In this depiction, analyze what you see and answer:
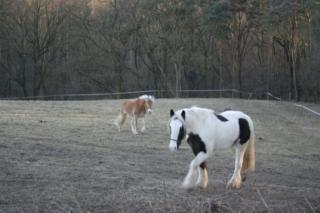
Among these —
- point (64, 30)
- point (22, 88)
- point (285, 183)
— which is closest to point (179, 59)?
point (64, 30)

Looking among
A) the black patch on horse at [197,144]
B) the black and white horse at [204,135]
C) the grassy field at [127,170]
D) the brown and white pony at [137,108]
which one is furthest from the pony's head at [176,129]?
the brown and white pony at [137,108]

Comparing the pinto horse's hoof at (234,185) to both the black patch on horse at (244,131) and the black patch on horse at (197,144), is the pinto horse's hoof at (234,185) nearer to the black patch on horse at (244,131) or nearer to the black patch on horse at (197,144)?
the black patch on horse at (244,131)

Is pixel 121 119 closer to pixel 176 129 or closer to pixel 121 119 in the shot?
pixel 121 119

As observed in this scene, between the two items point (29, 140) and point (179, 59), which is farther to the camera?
point (179, 59)

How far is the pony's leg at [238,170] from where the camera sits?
30.6ft

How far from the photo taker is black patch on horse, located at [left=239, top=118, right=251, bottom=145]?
9.55 meters

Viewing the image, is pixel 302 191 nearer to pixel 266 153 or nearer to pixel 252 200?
pixel 252 200

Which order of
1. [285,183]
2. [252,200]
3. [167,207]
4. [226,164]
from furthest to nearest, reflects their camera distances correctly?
[226,164] → [285,183] → [252,200] → [167,207]

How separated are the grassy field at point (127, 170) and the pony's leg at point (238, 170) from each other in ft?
0.55

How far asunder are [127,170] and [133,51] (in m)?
39.5

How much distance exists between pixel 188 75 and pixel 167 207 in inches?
1732

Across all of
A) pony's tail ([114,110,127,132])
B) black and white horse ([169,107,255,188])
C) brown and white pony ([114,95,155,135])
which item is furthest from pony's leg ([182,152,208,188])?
pony's tail ([114,110,127,132])

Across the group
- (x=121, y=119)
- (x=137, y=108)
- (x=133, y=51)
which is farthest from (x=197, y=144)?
(x=133, y=51)

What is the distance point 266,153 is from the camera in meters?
15.0
